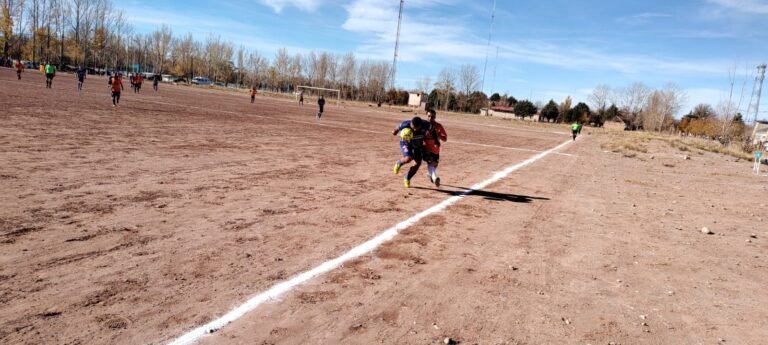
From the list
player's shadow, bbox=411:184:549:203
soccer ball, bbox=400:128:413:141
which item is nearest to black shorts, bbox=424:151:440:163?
soccer ball, bbox=400:128:413:141

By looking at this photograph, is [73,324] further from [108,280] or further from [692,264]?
[692,264]

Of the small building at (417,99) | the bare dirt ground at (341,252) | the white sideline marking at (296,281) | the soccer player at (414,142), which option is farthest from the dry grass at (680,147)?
the small building at (417,99)

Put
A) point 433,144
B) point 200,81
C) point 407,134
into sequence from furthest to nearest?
point 200,81 < point 433,144 < point 407,134

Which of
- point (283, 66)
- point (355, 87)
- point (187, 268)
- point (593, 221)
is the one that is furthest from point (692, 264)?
point (283, 66)

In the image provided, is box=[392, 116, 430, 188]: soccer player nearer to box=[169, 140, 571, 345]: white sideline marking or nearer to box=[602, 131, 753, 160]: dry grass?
box=[169, 140, 571, 345]: white sideline marking

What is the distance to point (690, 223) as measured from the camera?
7.98 m

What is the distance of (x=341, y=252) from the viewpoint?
16.6 feet

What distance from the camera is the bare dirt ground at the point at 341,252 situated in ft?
11.4

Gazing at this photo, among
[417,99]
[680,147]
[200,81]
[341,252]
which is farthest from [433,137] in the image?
[200,81]

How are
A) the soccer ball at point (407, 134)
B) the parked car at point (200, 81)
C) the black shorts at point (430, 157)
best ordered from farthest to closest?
1. the parked car at point (200, 81)
2. the black shorts at point (430, 157)
3. the soccer ball at point (407, 134)

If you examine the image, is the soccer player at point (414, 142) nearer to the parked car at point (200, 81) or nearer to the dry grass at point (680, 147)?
the dry grass at point (680, 147)

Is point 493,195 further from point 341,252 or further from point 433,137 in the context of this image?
point 341,252

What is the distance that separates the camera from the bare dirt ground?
11.4ft

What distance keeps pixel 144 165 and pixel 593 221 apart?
8545 mm
